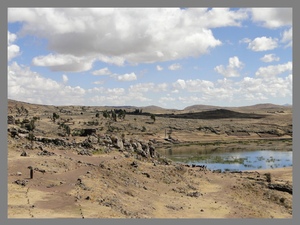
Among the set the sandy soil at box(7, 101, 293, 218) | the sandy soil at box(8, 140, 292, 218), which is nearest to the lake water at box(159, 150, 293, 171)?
the sandy soil at box(7, 101, 293, 218)

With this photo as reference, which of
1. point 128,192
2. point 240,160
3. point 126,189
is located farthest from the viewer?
point 240,160

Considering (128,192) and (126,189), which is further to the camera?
(126,189)

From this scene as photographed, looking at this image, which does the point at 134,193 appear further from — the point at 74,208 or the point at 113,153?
the point at 113,153

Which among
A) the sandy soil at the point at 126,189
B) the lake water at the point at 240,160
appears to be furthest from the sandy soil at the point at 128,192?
the lake water at the point at 240,160

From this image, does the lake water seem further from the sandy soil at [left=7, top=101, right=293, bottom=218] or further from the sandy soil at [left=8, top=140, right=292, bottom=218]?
the sandy soil at [left=8, top=140, right=292, bottom=218]

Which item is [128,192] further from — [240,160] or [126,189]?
[240,160]

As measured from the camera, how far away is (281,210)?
30.7 metres

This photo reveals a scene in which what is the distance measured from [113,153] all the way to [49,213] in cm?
2311

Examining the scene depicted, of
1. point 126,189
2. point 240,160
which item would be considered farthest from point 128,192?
point 240,160

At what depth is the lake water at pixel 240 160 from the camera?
5956 centimetres

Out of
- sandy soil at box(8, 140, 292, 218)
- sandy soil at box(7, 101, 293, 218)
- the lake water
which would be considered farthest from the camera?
the lake water

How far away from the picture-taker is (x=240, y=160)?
6775cm

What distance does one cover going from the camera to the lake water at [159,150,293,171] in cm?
5956

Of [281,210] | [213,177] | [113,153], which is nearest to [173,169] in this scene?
[213,177]
